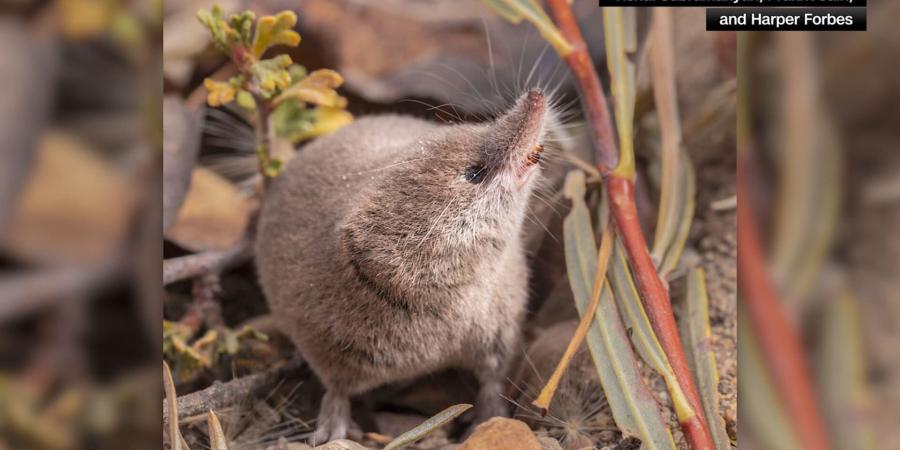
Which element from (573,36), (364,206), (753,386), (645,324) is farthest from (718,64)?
(753,386)

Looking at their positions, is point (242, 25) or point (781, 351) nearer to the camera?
point (242, 25)

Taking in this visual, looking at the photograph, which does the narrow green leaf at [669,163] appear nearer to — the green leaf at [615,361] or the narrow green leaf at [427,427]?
the green leaf at [615,361]

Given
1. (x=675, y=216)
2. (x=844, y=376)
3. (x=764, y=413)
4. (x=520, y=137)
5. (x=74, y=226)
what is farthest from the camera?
(x=844, y=376)

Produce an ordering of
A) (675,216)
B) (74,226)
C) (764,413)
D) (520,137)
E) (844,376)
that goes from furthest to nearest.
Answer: (844,376) → (764,413) → (74,226) → (675,216) → (520,137)

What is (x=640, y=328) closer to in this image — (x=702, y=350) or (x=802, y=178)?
(x=702, y=350)

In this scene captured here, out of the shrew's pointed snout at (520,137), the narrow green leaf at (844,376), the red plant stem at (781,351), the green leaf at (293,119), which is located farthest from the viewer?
the narrow green leaf at (844,376)

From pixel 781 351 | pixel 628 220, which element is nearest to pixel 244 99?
pixel 628 220

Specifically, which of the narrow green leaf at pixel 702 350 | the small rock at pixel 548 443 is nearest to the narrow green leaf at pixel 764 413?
the narrow green leaf at pixel 702 350

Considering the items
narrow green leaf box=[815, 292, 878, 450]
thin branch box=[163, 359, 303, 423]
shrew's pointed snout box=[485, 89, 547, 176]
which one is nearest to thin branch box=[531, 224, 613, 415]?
shrew's pointed snout box=[485, 89, 547, 176]
